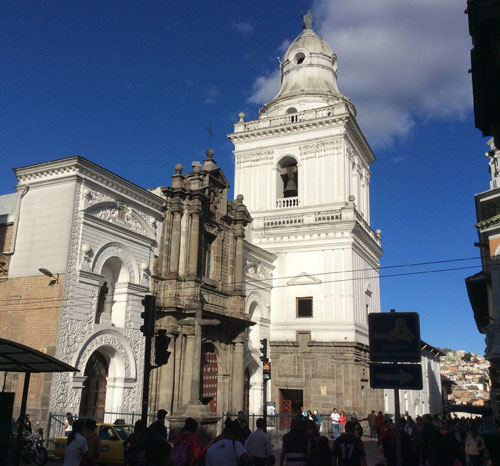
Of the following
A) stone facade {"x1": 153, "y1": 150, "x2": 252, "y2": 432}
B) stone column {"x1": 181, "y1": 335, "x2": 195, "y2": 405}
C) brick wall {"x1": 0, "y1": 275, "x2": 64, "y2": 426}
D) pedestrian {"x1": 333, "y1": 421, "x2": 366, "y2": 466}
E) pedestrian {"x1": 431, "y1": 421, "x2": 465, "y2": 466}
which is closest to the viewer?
pedestrian {"x1": 431, "y1": 421, "x2": 465, "y2": 466}

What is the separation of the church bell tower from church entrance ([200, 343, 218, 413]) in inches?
266

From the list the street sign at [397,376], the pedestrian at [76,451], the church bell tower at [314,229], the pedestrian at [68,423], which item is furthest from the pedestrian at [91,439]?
Result: the church bell tower at [314,229]

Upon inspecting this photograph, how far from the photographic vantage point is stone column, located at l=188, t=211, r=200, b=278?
82.1 feet

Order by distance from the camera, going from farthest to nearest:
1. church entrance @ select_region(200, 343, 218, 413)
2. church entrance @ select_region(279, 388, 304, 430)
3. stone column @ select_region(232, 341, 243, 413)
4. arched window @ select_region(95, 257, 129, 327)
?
church entrance @ select_region(279, 388, 304, 430)
stone column @ select_region(232, 341, 243, 413)
church entrance @ select_region(200, 343, 218, 413)
arched window @ select_region(95, 257, 129, 327)

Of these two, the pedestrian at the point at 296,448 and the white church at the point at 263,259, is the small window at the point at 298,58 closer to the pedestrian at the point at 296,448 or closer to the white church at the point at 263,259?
the white church at the point at 263,259

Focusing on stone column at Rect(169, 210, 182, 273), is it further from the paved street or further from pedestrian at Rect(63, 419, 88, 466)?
pedestrian at Rect(63, 419, 88, 466)

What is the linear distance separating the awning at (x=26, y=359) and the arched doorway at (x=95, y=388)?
9335mm

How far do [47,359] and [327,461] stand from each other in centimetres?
562

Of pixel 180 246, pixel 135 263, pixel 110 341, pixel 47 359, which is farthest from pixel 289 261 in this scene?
pixel 47 359

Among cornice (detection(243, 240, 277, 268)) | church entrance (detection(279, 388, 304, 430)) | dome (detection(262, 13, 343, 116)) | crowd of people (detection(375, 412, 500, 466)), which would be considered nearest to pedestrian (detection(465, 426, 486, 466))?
crowd of people (detection(375, 412, 500, 466))

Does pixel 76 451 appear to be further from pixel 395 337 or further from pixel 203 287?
pixel 203 287

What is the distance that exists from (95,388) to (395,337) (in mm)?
16163

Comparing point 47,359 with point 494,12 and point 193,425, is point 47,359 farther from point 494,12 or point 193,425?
point 494,12

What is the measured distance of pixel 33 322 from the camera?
19.5 meters
